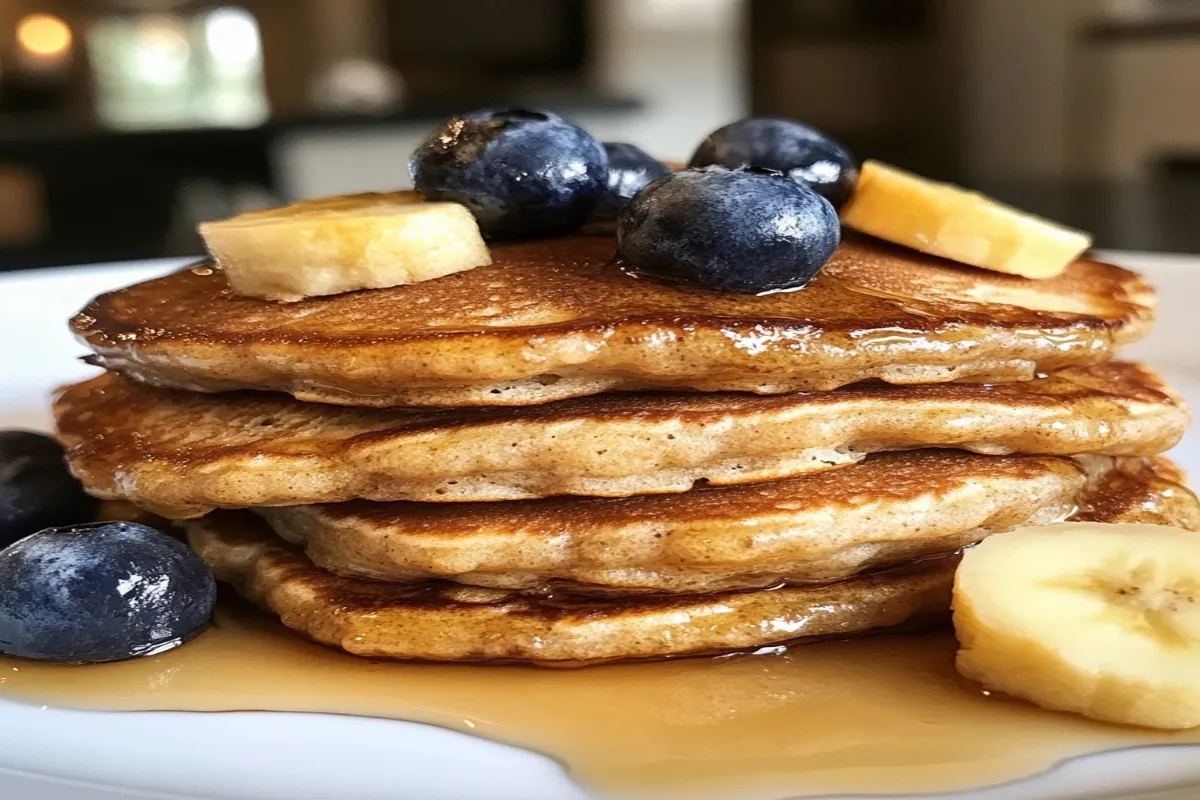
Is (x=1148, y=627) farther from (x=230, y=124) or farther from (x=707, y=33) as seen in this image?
(x=707, y=33)

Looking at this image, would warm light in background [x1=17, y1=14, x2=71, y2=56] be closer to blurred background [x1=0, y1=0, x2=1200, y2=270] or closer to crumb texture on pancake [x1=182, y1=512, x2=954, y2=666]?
blurred background [x1=0, y1=0, x2=1200, y2=270]

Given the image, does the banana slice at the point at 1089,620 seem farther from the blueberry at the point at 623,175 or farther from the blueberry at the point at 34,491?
the blueberry at the point at 34,491

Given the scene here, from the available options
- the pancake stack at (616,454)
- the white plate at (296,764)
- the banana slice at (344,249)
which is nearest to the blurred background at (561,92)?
the pancake stack at (616,454)

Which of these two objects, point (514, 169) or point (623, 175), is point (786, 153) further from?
point (514, 169)

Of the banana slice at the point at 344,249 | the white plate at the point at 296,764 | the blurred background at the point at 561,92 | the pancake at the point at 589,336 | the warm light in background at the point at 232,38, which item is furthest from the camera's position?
the warm light in background at the point at 232,38

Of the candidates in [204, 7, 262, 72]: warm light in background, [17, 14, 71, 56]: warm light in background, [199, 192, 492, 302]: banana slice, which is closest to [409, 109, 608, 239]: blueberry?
[199, 192, 492, 302]: banana slice

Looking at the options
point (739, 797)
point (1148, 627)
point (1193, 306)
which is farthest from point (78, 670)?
point (1193, 306)
